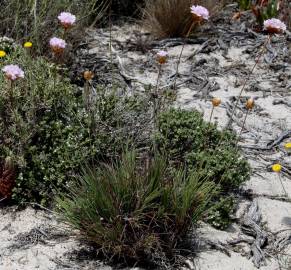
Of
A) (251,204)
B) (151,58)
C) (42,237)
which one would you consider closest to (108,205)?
(42,237)

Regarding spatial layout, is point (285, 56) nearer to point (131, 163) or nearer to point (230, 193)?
point (230, 193)

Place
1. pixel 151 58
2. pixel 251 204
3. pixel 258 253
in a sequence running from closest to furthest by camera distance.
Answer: pixel 258 253, pixel 251 204, pixel 151 58

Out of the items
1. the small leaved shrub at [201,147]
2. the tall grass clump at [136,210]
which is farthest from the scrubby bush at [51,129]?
the tall grass clump at [136,210]

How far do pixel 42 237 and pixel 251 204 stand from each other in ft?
4.28

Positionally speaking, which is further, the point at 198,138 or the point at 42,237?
the point at 198,138

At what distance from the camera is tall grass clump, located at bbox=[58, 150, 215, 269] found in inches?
139

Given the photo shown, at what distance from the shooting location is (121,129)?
4.29 meters

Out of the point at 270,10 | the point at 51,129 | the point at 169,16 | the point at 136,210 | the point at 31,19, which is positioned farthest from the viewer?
the point at 270,10

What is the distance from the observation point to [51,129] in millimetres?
4203

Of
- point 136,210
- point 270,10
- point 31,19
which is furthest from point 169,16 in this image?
point 136,210

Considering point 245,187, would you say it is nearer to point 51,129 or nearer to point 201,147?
point 201,147

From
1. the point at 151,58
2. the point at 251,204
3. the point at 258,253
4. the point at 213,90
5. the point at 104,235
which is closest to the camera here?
the point at 104,235

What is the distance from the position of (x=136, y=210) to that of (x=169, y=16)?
135 inches

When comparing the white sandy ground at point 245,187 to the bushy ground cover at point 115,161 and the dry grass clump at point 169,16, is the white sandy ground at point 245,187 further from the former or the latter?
the dry grass clump at point 169,16
